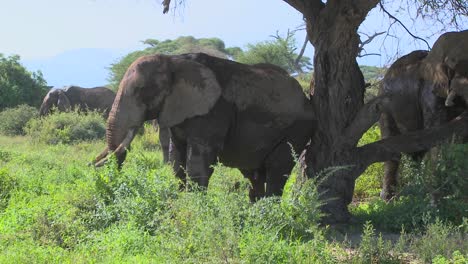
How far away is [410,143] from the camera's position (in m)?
7.89

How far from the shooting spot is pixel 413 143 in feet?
25.9

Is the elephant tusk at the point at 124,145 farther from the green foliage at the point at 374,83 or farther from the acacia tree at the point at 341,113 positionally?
the green foliage at the point at 374,83

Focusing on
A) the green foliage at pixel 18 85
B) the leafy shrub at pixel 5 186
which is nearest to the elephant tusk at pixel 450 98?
the leafy shrub at pixel 5 186

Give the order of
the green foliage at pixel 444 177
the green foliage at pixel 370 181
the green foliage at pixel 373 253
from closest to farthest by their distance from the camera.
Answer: the green foliage at pixel 373 253 < the green foliage at pixel 444 177 < the green foliage at pixel 370 181

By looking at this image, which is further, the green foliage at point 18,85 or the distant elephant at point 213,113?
the green foliage at point 18,85

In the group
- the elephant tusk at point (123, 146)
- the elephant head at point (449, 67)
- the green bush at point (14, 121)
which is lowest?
the green bush at point (14, 121)

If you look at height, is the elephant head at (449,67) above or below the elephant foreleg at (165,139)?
above

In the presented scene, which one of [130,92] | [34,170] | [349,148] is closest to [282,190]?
[349,148]

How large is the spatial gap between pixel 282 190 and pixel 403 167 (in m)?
1.69

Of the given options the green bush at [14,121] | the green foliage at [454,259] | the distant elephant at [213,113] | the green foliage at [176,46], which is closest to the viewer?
the green foliage at [454,259]

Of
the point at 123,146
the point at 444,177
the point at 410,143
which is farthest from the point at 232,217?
the point at 410,143

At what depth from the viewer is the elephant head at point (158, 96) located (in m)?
6.86

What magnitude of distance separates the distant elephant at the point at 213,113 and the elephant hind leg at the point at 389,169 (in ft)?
5.49

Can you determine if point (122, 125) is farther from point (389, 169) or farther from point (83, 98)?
point (83, 98)
